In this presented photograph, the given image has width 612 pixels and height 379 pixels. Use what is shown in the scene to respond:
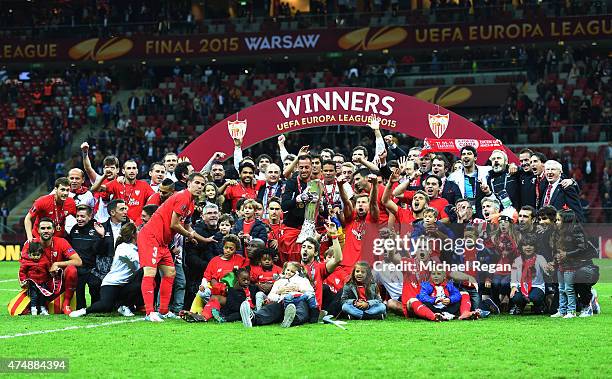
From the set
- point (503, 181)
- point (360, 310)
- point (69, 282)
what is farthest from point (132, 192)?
point (503, 181)

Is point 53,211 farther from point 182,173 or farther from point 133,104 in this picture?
point 133,104

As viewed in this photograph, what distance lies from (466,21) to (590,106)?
19.6 ft

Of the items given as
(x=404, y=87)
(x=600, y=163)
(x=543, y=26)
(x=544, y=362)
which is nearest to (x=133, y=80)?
(x=404, y=87)

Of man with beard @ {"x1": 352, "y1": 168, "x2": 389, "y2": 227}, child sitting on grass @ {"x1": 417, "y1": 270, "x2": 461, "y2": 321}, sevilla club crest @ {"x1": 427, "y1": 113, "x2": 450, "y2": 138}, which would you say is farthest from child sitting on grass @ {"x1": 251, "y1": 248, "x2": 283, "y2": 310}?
sevilla club crest @ {"x1": 427, "y1": 113, "x2": 450, "y2": 138}

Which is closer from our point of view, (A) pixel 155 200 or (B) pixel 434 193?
(A) pixel 155 200

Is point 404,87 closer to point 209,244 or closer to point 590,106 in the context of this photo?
point 590,106

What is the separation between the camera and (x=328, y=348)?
8.52 metres

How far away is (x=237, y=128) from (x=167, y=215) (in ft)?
14.9

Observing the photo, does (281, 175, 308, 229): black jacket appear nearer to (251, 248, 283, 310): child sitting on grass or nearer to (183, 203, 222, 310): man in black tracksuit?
(251, 248, 283, 310): child sitting on grass

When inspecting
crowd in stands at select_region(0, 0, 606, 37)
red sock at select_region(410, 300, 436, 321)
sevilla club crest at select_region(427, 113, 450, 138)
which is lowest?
red sock at select_region(410, 300, 436, 321)

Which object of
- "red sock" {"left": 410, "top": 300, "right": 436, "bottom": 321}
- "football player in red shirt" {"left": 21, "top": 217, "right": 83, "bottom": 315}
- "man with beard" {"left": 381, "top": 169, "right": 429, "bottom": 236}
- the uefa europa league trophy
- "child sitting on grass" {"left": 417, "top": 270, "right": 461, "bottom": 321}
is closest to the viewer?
"red sock" {"left": 410, "top": 300, "right": 436, "bottom": 321}

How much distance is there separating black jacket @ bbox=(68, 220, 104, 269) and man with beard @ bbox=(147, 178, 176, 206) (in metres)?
0.84

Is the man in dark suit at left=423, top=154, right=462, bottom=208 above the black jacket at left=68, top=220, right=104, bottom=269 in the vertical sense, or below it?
above

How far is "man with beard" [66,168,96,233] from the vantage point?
12.9 m
